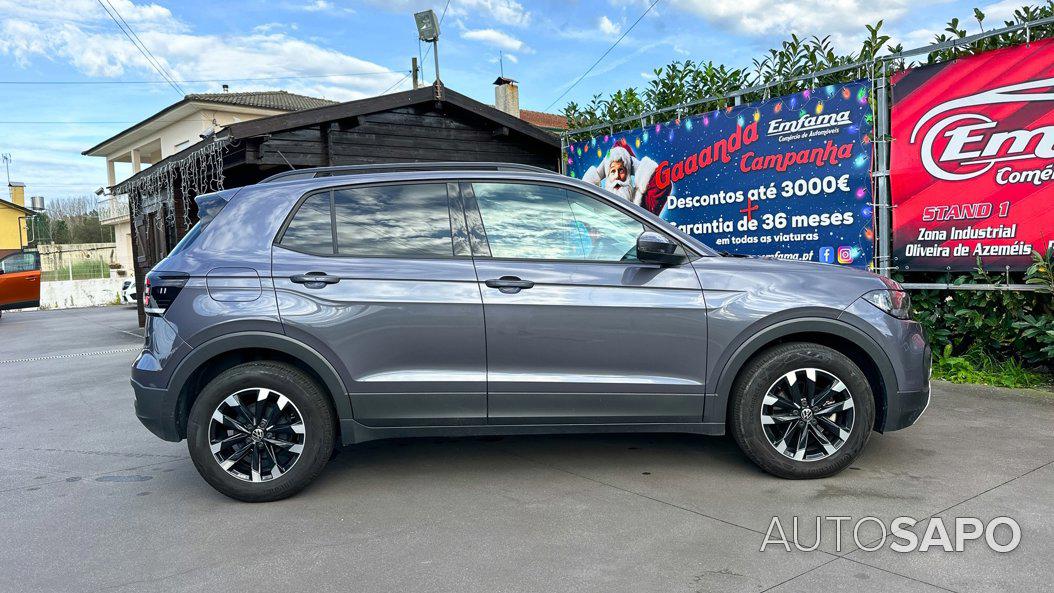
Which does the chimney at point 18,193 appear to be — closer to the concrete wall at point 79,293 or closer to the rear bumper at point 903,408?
the concrete wall at point 79,293

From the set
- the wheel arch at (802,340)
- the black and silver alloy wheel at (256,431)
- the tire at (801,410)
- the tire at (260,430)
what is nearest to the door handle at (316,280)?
the tire at (260,430)

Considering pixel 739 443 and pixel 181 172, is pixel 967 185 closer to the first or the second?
pixel 739 443

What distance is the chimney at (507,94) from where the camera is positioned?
25.2m

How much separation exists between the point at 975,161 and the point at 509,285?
452cm

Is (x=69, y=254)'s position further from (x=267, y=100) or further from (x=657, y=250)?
(x=657, y=250)

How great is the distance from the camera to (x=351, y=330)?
4047 millimetres

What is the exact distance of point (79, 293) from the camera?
28516mm

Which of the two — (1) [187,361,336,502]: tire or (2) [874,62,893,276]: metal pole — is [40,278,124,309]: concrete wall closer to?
(1) [187,361,336,502]: tire

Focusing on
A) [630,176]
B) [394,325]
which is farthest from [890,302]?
[630,176]

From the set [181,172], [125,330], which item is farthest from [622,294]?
[125,330]

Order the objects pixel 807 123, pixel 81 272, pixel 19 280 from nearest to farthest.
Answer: pixel 807 123, pixel 19 280, pixel 81 272

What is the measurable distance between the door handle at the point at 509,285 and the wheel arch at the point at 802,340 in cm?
115

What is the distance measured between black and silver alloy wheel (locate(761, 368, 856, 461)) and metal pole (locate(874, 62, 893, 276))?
315 centimetres

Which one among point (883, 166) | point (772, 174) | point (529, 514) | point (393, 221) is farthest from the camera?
point (772, 174)
